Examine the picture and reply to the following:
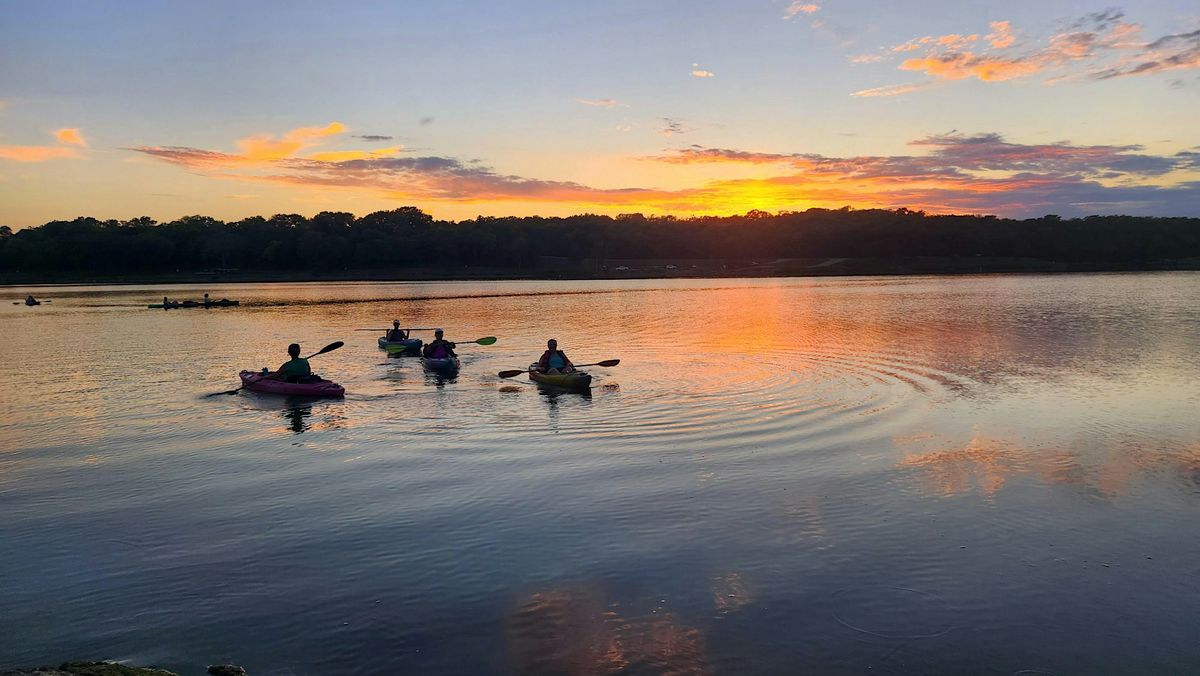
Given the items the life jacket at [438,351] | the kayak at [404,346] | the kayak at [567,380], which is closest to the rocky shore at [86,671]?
the kayak at [567,380]

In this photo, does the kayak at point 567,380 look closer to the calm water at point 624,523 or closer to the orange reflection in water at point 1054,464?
the calm water at point 624,523

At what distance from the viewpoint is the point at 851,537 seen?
→ 958 cm

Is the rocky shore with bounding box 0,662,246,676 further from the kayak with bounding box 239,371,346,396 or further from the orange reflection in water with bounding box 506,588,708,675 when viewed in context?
the kayak with bounding box 239,371,346,396

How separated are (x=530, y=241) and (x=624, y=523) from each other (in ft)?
443

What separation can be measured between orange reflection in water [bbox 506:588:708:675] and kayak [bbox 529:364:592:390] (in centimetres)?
1303

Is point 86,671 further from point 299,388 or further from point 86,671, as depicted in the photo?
point 299,388

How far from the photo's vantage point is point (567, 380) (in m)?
21.2

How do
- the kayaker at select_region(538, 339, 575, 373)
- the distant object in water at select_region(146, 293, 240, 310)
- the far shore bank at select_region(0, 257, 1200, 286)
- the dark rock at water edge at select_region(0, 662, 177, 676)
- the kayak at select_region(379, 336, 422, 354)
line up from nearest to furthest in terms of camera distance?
the dark rock at water edge at select_region(0, 662, 177, 676) → the kayaker at select_region(538, 339, 575, 373) → the kayak at select_region(379, 336, 422, 354) → the distant object in water at select_region(146, 293, 240, 310) → the far shore bank at select_region(0, 257, 1200, 286)

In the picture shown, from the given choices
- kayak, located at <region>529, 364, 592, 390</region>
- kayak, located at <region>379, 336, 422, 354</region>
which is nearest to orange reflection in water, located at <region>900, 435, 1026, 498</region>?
kayak, located at <region>529, 364, 592, 390</region>

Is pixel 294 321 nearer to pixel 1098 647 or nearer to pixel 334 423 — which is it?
pixel 334 423

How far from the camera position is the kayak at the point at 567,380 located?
21.0 m

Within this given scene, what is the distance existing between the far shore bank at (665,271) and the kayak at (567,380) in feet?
363

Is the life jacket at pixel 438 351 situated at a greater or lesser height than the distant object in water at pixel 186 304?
lesser

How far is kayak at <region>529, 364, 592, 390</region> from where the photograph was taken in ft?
68.8
